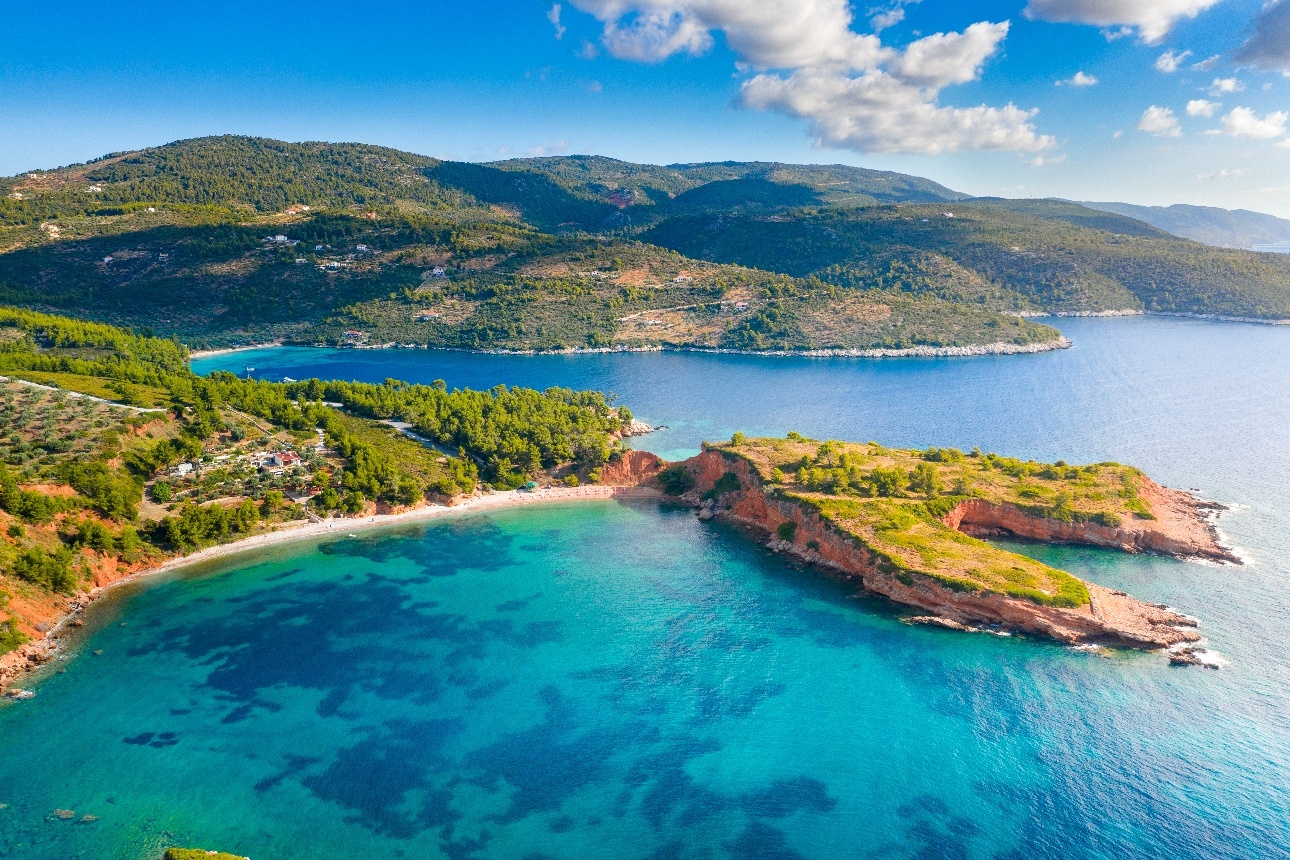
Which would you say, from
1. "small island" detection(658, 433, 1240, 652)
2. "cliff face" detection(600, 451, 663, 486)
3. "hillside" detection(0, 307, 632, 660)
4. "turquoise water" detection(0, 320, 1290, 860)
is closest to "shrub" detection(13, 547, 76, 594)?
"hillside" detection(0, 307, 632, 660)

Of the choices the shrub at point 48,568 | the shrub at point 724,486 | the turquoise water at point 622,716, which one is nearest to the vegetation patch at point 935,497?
the shrub at point 724,486

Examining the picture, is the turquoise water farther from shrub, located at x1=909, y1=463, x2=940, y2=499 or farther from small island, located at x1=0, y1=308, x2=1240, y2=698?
shrub, located at x1=909, y1=463, x2=940, y2=499

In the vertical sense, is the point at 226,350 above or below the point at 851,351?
below

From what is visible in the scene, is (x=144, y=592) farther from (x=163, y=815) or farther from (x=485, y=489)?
(x=485, y=489)

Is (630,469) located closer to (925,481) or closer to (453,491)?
(453,491)

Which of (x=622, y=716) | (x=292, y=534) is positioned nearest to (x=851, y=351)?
(x=292, y=534)

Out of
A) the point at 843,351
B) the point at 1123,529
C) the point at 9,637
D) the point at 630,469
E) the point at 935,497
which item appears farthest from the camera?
the point at 843,351

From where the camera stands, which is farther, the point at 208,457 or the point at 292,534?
the point at 208,457
